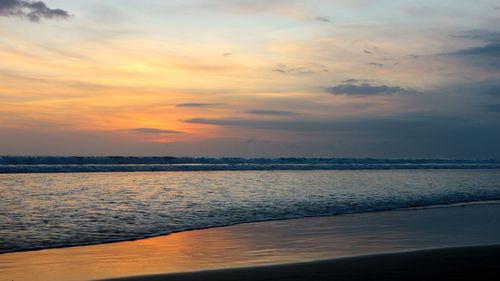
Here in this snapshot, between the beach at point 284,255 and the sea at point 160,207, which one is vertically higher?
the sea at point 160,207

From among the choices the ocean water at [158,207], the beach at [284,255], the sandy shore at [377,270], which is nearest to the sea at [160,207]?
the ocean water at [158,207]

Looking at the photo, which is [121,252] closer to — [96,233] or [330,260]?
[96,233]

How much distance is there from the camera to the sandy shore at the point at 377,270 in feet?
24.2

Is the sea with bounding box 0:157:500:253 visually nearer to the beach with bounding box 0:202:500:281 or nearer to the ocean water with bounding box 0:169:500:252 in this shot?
the ocean water with bounding box 0:169:500:252

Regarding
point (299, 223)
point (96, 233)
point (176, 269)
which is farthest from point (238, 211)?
point (176, 269)

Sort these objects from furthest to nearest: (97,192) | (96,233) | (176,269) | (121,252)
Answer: (97,192), (96,233), (121,252), (176,269)

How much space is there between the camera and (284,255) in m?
9.09

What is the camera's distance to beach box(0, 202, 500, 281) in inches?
301

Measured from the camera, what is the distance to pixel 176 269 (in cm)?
798

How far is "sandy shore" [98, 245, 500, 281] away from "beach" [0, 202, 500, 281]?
0.01 metres

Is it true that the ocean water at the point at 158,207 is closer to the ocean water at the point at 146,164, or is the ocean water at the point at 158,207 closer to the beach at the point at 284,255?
the beach at the point at 284,255

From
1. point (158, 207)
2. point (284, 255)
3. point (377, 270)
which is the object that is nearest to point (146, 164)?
point (158, 207)

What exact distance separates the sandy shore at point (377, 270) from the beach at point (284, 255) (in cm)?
1

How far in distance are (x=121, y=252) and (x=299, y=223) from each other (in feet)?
17.8
